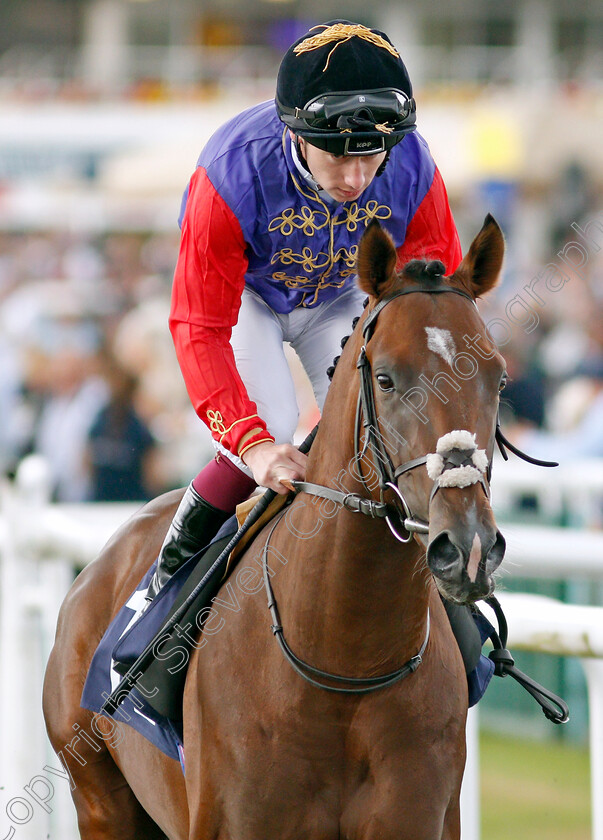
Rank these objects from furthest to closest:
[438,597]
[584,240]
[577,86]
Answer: [577,86]
[584,240]
[438,597]

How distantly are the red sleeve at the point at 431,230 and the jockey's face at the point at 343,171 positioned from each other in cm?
29

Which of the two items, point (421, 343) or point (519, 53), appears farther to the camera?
point (519, 53)

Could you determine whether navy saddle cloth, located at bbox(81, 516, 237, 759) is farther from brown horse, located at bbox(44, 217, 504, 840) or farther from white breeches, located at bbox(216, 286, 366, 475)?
white breeches, located at bbox(216, 286, 366, 475)

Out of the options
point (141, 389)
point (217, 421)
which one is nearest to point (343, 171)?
point (217, 421)

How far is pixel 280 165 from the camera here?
10.0ft

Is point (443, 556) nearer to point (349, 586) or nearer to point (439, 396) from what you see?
point (439, 396)

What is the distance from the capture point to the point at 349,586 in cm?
259

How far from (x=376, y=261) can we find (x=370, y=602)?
0.75 meters

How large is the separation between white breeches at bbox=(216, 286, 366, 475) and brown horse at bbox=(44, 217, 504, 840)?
1.45 feet

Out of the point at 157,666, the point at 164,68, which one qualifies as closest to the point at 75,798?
the point at 157,666

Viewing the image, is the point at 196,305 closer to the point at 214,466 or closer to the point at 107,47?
the point at 214,466

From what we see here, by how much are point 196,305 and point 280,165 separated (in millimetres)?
430

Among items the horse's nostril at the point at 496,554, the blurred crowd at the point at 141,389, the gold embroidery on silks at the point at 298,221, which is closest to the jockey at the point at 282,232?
the gold embroidery on silks at the point at 298,221

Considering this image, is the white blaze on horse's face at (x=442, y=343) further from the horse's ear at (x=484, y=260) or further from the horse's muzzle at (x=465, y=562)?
the horse's muzzle at (x=465, y=562)
